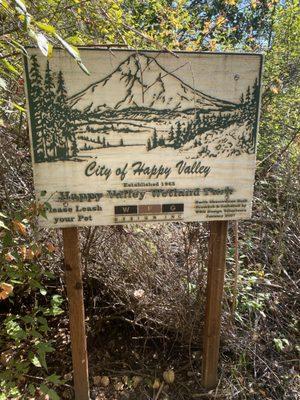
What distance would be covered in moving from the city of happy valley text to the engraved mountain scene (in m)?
0.06

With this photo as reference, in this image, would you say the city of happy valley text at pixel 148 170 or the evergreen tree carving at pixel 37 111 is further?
the city of happy valley text at pixel 148 170

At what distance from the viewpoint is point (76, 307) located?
2.13 m

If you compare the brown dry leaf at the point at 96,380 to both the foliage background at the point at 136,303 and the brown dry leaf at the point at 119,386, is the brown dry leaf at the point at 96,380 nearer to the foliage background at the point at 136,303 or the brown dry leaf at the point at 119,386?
the foliage background at the point at 136,303

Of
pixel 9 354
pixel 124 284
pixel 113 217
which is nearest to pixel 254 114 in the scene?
pixel 113 217

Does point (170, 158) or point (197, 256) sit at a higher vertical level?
point (170, 158)

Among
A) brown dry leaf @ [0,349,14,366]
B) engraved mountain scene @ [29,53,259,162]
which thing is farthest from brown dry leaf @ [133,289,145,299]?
engraved mountain scene @ [29,53,259,162]

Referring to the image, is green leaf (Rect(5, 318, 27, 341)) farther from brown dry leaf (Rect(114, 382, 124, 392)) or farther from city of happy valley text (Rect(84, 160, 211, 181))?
city of happy valley text (Rect(84, 160, 211, 181))

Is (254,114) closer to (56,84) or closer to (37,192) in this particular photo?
(56,84)

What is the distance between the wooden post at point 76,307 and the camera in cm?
203

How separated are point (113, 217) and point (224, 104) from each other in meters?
0.81

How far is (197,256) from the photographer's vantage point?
257 centimetres

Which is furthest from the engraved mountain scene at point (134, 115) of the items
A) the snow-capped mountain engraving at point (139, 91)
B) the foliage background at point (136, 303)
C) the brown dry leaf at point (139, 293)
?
the brown dry leaf at point (139, 293)

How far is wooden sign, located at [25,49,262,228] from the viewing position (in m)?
1.77

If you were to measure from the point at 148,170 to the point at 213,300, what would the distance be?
0.95m
